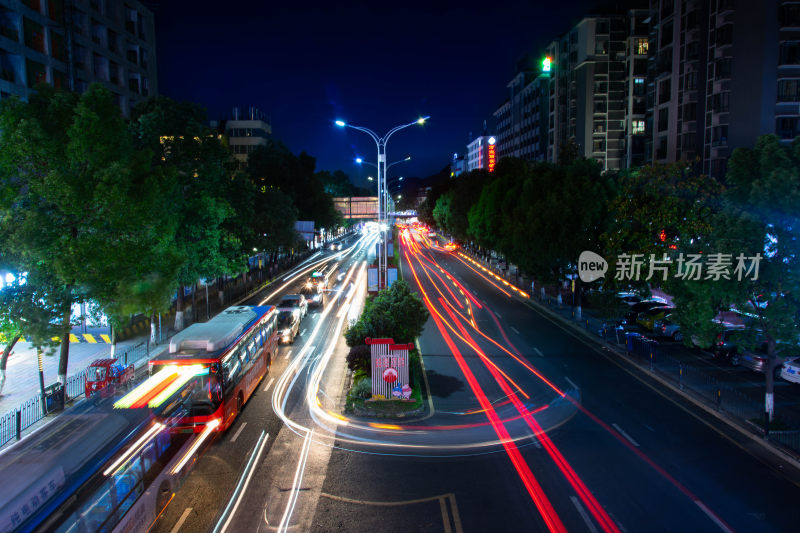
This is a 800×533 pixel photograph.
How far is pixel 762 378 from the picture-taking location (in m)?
20.1

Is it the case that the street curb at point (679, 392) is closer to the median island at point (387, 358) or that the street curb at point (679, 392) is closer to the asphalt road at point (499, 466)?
the asphalt road at point (499, 466)

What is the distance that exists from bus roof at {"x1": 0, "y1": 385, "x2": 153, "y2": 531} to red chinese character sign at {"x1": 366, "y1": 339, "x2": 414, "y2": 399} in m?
8.49

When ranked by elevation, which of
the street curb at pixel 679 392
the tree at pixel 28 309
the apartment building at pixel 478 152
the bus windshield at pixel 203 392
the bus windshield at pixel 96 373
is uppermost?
the apartment building at pixel 478 152

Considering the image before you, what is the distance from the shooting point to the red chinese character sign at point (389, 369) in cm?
1734

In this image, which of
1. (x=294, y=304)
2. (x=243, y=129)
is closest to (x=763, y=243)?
(x=294, y=304)

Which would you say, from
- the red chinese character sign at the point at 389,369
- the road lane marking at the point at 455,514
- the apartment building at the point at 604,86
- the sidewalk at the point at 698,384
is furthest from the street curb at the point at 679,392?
the apartment building at the point at 604,86

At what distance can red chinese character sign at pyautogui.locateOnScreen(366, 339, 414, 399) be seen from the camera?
17.3 metres

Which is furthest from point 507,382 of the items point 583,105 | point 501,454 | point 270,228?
point 583,105

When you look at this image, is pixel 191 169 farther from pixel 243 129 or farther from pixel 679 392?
pixel 243 129

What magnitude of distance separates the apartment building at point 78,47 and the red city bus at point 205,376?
810 inches

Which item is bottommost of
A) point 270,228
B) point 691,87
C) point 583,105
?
point 270,228

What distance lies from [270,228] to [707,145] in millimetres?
36946

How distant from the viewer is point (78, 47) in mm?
36500

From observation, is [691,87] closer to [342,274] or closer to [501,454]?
[342,274]
